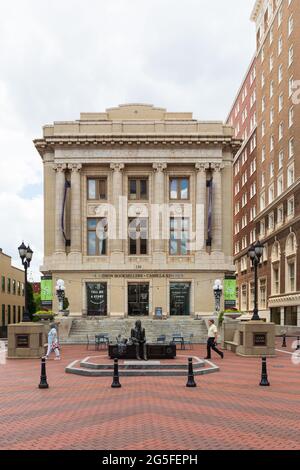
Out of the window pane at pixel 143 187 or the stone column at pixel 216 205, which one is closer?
the stone column at pixel 216 205

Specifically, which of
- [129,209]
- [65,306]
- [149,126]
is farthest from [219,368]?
A: [149,126]

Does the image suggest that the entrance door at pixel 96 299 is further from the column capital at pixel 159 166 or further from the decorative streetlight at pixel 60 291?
the column capital at pixel 159 166

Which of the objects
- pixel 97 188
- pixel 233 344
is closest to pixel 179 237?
pixel 97 188

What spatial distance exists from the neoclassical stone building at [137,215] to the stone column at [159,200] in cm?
10

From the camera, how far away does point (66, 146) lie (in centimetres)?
5231

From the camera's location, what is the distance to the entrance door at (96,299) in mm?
51969

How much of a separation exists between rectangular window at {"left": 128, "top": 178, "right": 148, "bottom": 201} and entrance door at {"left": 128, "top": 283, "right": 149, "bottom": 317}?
29.6ft

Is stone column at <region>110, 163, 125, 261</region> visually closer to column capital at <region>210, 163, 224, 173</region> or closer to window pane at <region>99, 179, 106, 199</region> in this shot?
window pane at <region>99, 179, 106, 199</region>

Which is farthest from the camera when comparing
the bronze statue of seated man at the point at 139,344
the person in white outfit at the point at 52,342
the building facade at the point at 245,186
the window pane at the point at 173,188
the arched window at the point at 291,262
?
the building facade at the point at 245,186

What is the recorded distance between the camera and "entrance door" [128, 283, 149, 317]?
5234 cm

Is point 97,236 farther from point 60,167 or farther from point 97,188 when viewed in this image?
point 60,167

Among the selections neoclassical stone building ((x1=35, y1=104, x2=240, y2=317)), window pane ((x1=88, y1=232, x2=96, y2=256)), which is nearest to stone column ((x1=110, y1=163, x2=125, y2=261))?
neoclassical stone building ((x1=35, y1=104, x2=240, y2=317))

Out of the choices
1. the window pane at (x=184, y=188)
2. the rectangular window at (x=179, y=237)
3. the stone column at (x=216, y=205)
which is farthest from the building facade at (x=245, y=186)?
the rectangular window at (x=179, y=237)

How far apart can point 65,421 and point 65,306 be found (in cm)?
3718
